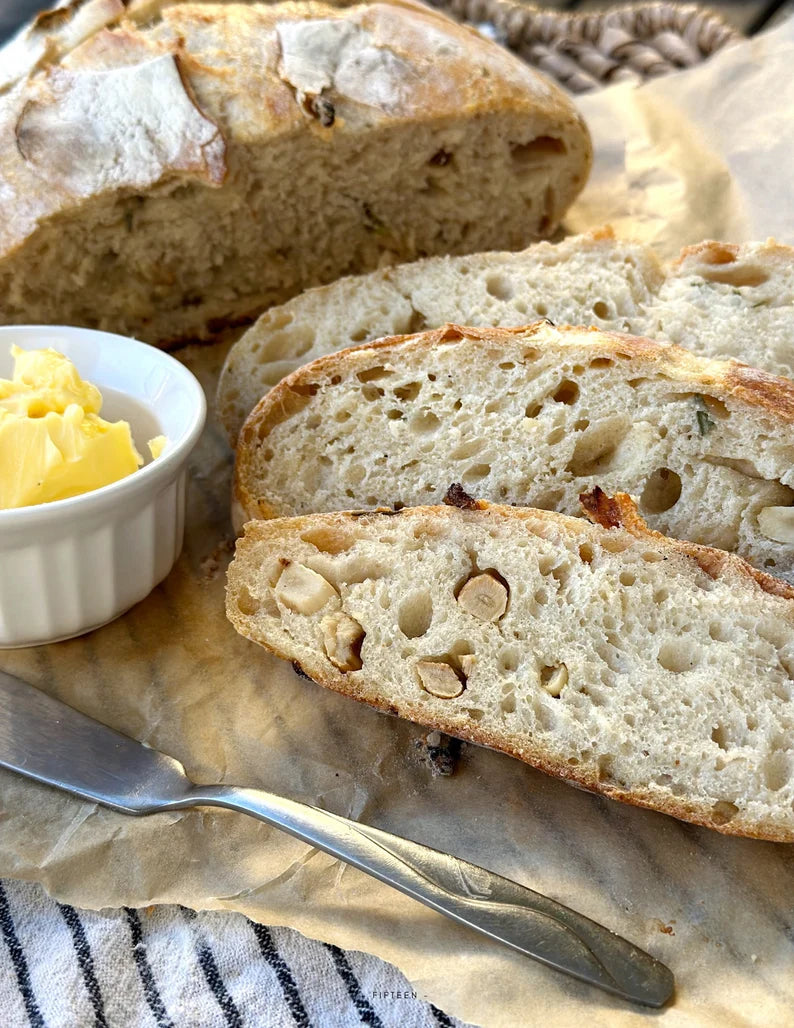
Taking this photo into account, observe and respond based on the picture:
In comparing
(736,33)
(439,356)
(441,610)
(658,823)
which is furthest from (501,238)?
(658,823)

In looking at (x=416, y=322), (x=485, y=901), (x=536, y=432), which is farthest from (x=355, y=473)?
(x=485, y=901)

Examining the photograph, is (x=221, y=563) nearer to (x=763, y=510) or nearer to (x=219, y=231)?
Answer: (x=219, y=231)

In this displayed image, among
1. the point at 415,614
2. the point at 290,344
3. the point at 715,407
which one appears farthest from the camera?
the point at 290,344

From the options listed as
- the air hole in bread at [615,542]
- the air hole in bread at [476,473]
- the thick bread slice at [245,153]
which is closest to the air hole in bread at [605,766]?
the air hole in bread at [615,542]

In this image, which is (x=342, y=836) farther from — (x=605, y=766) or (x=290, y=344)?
(x=290, y=344)

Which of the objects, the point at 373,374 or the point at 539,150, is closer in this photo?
the point at 373,374

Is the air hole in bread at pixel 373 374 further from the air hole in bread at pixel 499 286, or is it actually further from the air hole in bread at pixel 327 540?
the air hole in bread at pixel 499 286
